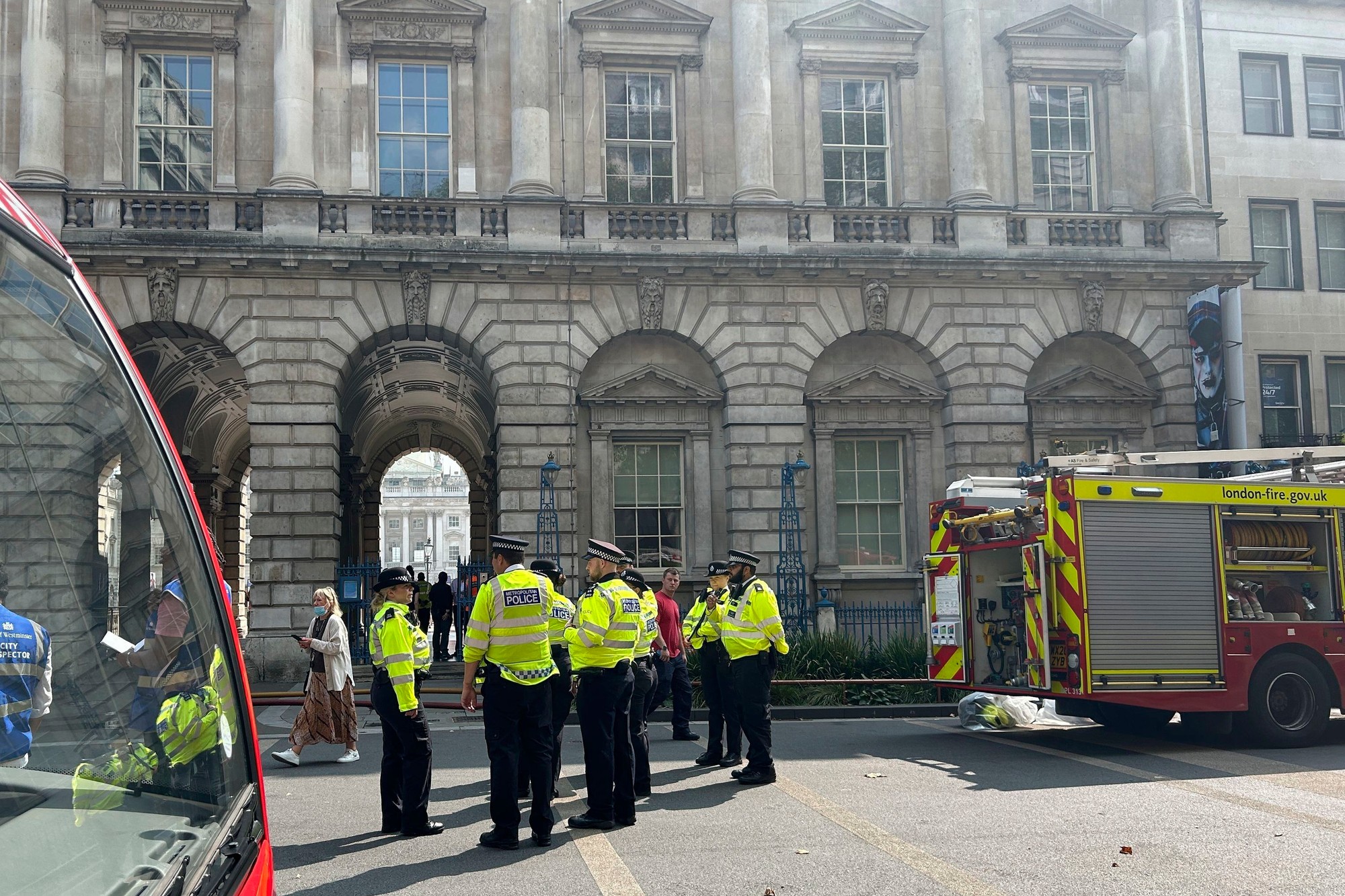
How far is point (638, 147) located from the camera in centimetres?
2380

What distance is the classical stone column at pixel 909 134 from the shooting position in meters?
24.3

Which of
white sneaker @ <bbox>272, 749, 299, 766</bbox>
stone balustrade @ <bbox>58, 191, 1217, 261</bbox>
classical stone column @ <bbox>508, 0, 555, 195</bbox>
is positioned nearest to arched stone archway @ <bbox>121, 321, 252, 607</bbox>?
stone balustrade @ <bbox>58, 191, 1217, 261</bbox>

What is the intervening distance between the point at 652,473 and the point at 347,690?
11.4 m

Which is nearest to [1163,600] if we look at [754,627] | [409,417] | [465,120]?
[754,627]

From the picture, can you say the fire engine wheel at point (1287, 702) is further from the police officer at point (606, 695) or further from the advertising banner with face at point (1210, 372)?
the advertising banner with face at point (1210, 372)

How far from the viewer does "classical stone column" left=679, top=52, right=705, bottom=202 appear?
2364cm

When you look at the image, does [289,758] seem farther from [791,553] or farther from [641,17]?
[641,17]

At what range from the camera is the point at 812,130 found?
2416cm

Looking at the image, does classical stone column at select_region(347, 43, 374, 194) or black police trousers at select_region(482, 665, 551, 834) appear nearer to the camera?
black police trousers at select_region(482, 665, 551, 834)

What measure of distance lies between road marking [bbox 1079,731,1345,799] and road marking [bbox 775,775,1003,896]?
4036 mm

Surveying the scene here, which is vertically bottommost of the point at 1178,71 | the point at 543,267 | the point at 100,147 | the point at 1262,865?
the point at 1262,865

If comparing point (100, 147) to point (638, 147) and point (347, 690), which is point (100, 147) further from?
point (347, 690)

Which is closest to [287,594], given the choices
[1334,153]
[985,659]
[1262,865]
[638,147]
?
[638,147]

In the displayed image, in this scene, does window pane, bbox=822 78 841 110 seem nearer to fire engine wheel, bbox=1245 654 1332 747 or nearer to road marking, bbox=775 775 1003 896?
fire engine wheel, bbox=1245 654 1332 747
